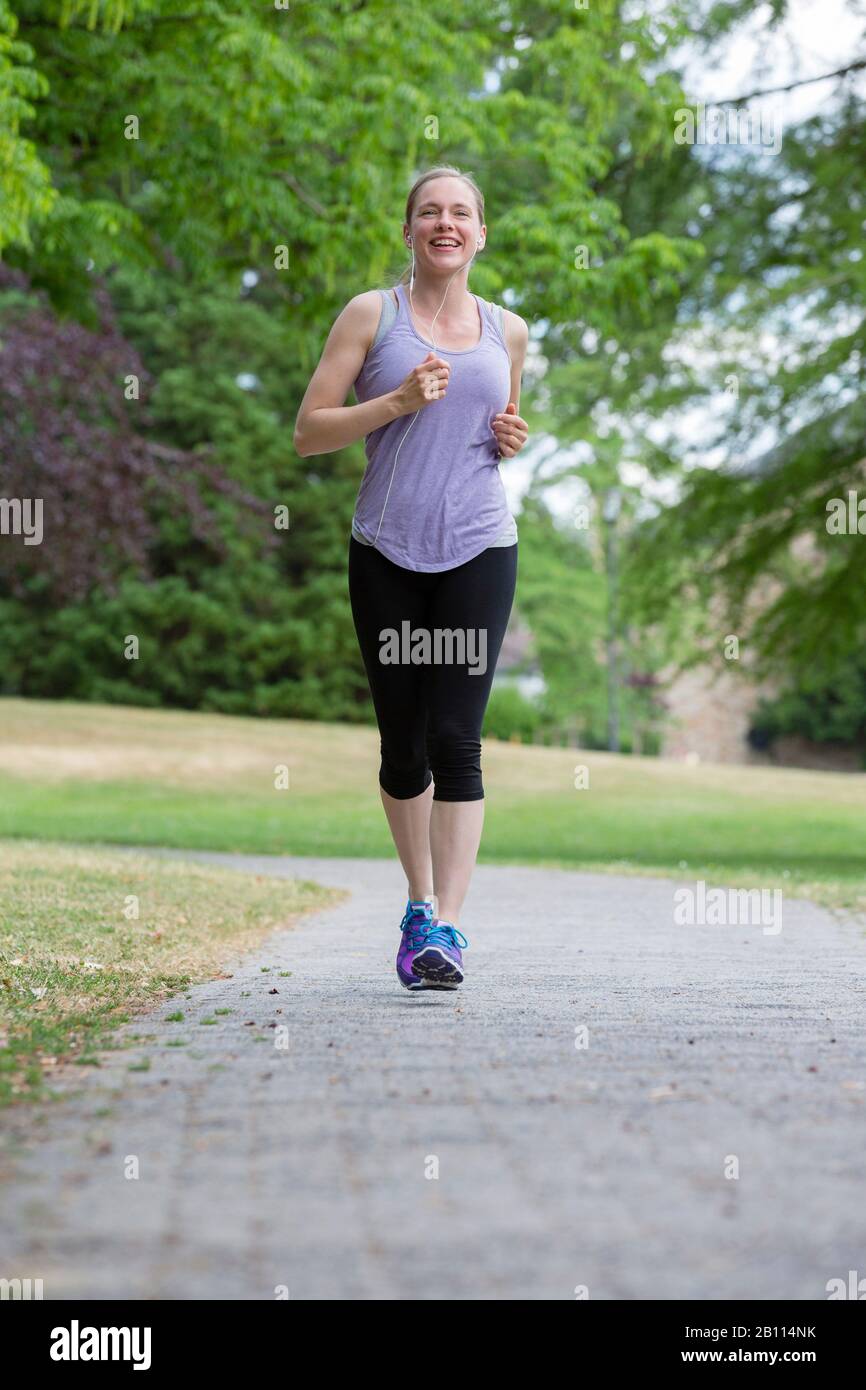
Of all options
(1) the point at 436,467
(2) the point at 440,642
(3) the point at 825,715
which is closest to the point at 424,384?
(1) the point at 436,467

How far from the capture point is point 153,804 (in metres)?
20.6

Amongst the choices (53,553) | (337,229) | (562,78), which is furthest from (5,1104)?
(53,553)

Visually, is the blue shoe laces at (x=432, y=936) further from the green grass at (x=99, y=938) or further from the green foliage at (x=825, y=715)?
the green foliage at (x=825, y=715)

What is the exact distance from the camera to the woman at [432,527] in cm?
434

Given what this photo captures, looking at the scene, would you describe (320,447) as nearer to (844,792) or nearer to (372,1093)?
(372,1093)

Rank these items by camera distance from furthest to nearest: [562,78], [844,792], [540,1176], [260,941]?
[844,792] < [562,78] < [260,941] < [540,1176]

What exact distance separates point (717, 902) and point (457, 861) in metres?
4.72

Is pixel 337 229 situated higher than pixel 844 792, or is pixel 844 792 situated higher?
pixel 337 229

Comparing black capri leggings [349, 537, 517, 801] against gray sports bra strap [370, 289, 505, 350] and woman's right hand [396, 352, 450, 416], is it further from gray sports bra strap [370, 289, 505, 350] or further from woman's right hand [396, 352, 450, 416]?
gray sports bra strap [370, 289, 505, 350]

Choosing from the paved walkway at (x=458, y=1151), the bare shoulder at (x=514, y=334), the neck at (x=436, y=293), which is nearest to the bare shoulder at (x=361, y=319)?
the neck at (x=436, y=293)

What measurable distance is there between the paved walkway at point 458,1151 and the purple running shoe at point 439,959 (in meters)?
0.06
